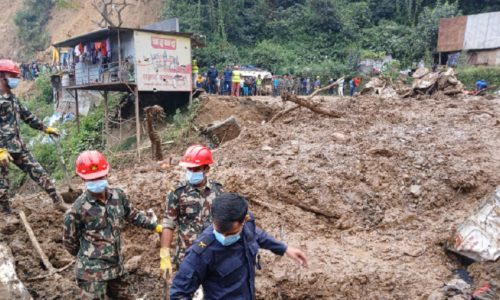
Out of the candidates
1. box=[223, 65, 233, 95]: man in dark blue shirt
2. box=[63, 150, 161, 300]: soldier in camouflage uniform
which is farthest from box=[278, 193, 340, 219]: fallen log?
box=[223, 65, 233, 95]: man in dark blue shirt

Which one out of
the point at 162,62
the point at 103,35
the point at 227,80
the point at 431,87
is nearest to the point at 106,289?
the point at 162,62

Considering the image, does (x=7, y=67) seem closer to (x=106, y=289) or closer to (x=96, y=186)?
(x=96, y=186)

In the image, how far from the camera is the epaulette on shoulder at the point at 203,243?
2098 mm

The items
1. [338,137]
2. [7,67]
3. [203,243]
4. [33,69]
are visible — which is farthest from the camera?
[33,69]

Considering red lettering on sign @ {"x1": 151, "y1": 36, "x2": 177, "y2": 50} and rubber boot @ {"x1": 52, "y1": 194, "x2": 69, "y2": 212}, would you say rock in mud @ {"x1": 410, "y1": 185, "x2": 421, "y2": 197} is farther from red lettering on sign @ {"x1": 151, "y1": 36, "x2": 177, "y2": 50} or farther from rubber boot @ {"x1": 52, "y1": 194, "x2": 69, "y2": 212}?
red lettering on sign @ {"x1": 151, "y1": 36, "x2": 177, "y2": 50}

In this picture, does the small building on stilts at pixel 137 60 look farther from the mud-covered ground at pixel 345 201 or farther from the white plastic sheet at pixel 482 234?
the white plastic sheet at pixel 482 234

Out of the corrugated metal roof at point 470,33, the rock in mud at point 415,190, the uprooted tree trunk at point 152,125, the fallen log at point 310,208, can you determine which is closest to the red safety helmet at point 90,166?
the fallen log at point 310,208

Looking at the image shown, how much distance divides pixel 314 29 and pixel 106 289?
99.4 feet

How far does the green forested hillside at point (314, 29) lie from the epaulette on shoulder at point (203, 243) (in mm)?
22745

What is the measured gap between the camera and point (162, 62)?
13.9m

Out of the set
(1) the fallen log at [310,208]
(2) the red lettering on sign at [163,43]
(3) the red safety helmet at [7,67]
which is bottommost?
(1) the fallen log at [310,208]

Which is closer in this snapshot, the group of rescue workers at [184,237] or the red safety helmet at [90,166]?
the group of rescue workers at [184,237]

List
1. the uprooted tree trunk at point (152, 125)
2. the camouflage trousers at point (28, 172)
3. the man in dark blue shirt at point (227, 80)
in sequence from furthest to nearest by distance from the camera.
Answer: the man in dark blue shirt at point (227, 80) < the uprooted tree trunk at point (152, 125) < the camouflage trousers at point (28, 172)

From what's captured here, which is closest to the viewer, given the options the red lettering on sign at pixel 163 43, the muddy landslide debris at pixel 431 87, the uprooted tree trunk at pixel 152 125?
the uprooted tree trunk at pixel 152 125
